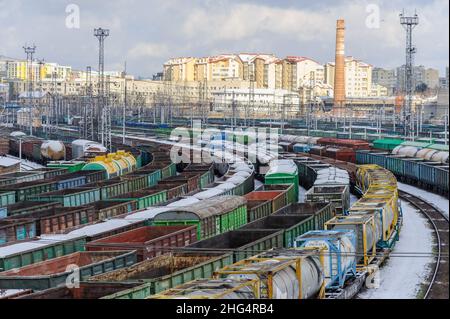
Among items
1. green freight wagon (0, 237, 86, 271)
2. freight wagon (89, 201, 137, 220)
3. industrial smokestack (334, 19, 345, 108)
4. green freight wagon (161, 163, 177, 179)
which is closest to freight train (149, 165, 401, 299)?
green freight wagon (0, 237, 86, 271)

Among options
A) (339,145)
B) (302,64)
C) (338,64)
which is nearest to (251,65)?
(302,64)

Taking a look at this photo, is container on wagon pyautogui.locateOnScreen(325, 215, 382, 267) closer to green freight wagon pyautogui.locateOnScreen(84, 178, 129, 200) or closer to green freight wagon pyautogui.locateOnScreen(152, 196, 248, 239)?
green freight wagon pyautogui.locateOnScreen(152, 196, 248, 239)

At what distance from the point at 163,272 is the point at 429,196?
90.6 feet

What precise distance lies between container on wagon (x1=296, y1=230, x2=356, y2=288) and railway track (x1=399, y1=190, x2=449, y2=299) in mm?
2147

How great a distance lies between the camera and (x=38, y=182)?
116ft

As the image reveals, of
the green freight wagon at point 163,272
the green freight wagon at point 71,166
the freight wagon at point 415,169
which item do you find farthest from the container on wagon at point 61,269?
the green freight wagon at point 71,166

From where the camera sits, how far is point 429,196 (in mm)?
41188

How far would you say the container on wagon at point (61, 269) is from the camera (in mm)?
14977

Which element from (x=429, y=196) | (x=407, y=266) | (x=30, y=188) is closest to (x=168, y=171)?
(x=30, y=188)

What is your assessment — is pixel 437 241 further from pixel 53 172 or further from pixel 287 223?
pixel 53 172

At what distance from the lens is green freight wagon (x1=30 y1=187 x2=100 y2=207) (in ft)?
98.0

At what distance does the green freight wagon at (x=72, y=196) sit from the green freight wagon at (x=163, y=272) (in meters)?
13.6
